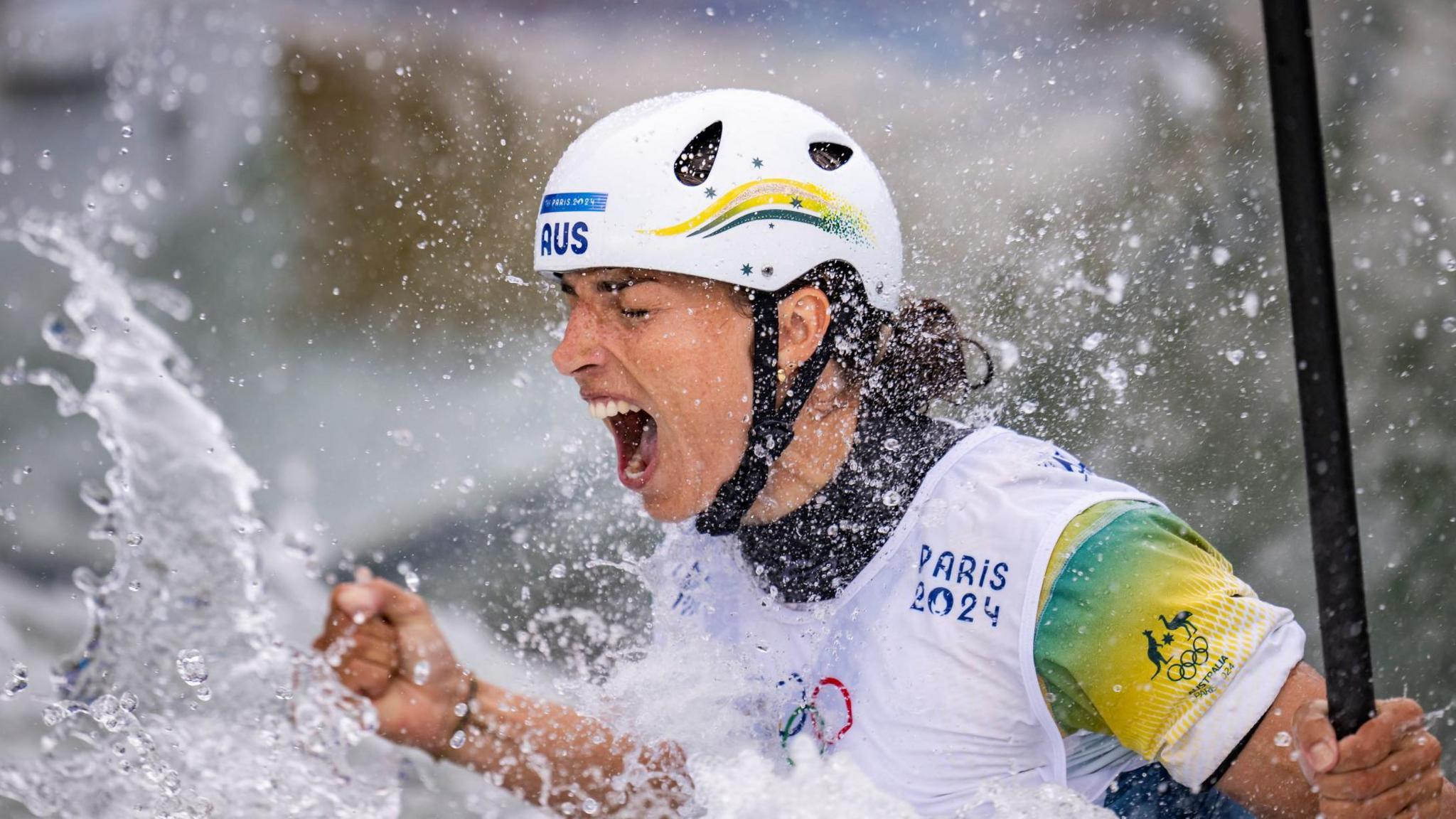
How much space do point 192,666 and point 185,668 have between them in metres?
0.03

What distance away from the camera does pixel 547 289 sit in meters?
6.33

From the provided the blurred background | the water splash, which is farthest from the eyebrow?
the blurred background

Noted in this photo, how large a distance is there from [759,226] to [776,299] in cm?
14

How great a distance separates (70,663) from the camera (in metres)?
2.76

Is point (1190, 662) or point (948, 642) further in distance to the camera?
point (948, 642)

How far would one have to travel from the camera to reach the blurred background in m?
5.30

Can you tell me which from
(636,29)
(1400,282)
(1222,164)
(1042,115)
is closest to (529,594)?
(636,29)

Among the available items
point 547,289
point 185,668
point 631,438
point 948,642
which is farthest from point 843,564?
point 547,289

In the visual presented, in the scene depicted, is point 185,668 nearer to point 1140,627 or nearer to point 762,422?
point 762,422

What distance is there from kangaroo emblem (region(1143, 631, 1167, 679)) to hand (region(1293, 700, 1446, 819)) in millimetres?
203

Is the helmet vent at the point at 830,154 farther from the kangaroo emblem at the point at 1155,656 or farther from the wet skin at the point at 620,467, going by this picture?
the kangaroo emblem at the point at 1155,656

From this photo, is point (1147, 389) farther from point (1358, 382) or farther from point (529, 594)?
point (529, 594)

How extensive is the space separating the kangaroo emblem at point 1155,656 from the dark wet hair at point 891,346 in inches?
30.2

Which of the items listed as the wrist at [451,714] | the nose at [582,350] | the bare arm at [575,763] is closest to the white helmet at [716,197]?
the nose at [582,350]
